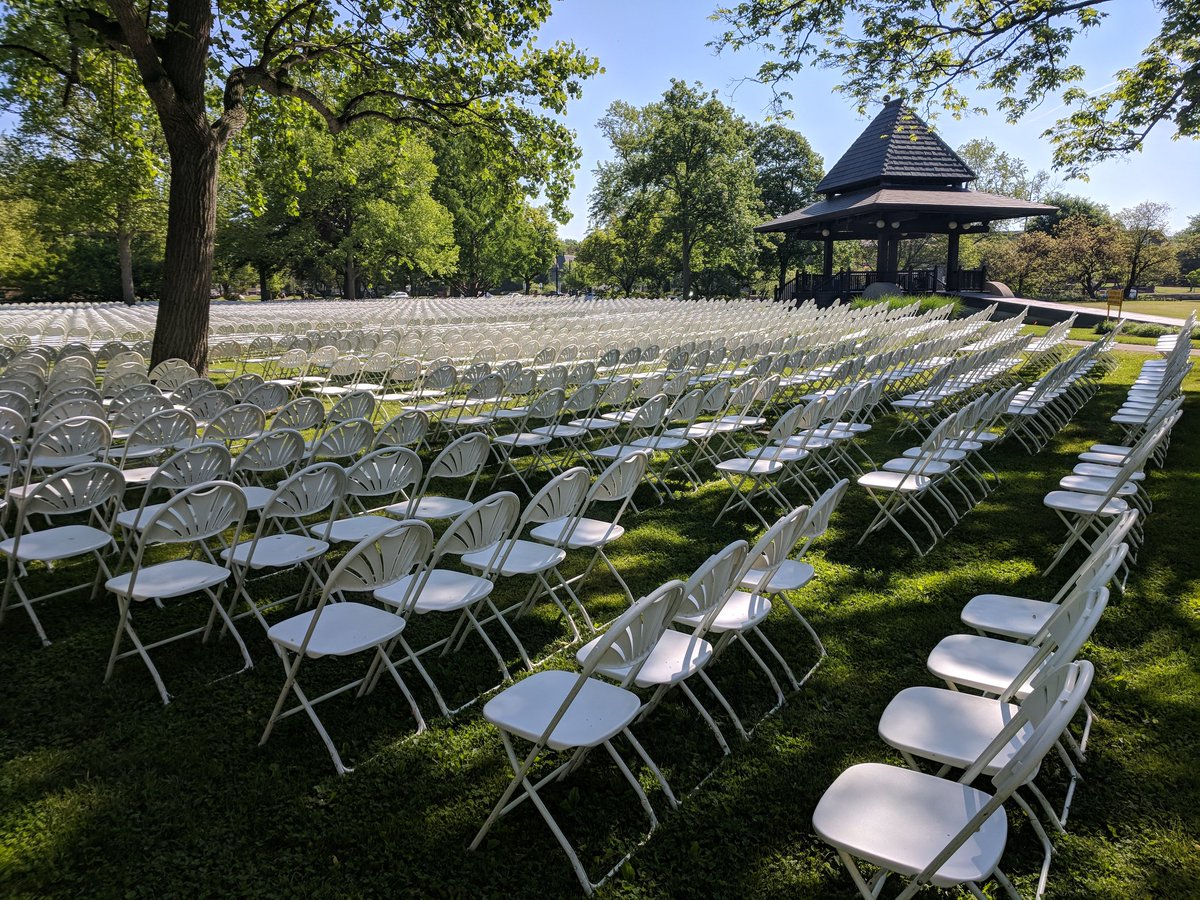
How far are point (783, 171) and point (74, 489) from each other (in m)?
53.3

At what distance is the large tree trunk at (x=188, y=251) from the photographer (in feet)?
29.8

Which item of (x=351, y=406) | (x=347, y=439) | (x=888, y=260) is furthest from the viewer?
(x=888, y=260)

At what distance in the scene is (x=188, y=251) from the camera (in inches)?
364

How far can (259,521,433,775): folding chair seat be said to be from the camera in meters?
2.71

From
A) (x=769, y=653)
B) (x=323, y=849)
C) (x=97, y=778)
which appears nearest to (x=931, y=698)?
(x=769, y=653)

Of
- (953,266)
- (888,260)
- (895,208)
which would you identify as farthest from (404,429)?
(953,266)

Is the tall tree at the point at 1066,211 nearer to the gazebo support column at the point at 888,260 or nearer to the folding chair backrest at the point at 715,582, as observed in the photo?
the gazebo support column at the point at 888,260

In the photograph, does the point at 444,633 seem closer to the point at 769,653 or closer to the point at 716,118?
the point at 769,653

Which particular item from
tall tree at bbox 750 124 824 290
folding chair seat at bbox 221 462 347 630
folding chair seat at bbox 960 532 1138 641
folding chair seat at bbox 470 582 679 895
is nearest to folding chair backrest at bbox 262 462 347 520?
folding chair seat at bbox 221 462 347 630

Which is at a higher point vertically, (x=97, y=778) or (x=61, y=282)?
(x=61, y=282)

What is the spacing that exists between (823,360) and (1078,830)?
730 centimetres

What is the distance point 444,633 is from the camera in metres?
3.93

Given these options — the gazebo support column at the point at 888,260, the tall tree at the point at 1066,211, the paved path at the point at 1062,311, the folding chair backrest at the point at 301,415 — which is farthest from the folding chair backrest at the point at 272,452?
the tall tree at the point at 1066,211

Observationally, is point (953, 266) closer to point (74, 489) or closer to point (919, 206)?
point (919, 206)
